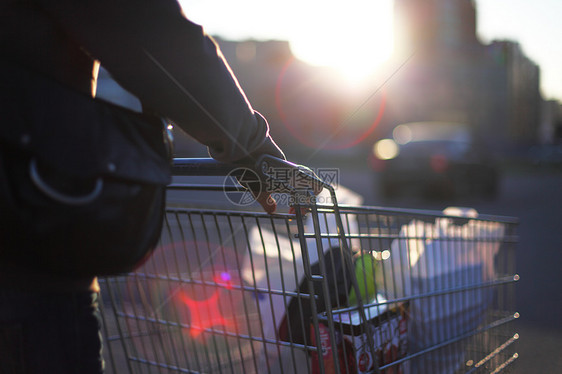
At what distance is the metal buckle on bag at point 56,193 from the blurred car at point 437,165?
920cm

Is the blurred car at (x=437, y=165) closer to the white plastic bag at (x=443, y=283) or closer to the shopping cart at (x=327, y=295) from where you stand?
the shopping cart at (x=327, y=295)

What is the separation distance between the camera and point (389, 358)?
1737 millimetres

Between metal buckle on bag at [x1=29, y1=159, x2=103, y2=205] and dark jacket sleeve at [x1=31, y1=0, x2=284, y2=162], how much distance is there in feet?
0.78

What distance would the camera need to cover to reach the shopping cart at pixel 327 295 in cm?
145

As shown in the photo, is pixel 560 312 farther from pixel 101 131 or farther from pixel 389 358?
pixel 101 131

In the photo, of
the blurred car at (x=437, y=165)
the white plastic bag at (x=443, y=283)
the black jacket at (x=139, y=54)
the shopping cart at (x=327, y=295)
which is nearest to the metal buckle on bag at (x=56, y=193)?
the black jacket at (x=139, y=54)

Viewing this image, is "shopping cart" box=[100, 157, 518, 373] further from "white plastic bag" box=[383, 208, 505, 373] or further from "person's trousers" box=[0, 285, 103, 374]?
"person's trousers" box=[0, 285, 103, 374]

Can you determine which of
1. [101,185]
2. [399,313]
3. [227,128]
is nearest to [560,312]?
[399,313]

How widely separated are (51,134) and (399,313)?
1.45 meters

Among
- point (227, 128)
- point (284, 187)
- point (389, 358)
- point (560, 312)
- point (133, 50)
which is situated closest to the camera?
point (133, 50)

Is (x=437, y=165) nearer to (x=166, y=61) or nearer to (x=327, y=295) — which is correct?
(x=327, y=295)

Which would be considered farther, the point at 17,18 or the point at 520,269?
the point at 520,269

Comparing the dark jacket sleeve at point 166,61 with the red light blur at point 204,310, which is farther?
the red light blur at point 204,310

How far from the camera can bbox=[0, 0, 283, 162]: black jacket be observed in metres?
0.88
